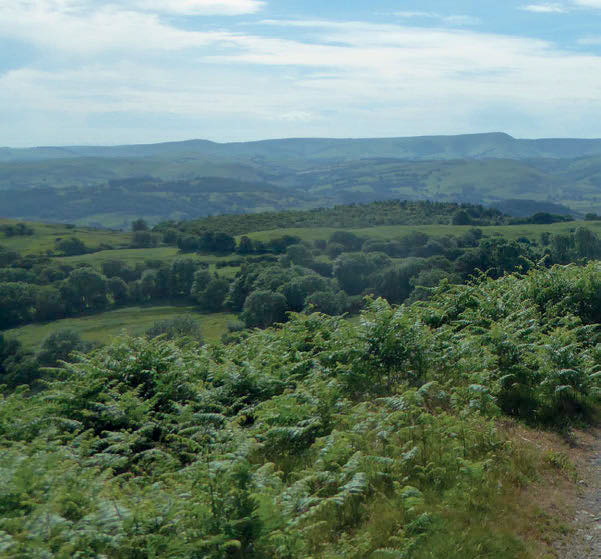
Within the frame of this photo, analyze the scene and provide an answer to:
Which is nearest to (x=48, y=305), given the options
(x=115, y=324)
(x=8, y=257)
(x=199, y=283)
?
(x=115, y=324)

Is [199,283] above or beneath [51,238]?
beneath

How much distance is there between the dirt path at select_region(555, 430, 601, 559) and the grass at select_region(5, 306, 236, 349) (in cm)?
7993

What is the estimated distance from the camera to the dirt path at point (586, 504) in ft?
19.4

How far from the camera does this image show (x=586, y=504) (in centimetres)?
684

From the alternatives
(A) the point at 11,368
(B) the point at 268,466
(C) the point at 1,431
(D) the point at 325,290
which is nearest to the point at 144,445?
(C) the point at 1,431

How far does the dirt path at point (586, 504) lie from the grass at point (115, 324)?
7993 centimetres

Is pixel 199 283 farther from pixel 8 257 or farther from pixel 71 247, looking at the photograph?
pixel 71 247

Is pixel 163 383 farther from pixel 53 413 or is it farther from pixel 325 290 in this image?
pixel 325 290

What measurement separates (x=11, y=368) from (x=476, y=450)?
235 ft

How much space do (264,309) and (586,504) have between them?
78456 mm

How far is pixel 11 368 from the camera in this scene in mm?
67688

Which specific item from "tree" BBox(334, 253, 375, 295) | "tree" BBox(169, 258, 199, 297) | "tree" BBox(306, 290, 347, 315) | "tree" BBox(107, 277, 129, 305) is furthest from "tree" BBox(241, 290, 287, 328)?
"tree" BBox(107, 277, 129, 305)

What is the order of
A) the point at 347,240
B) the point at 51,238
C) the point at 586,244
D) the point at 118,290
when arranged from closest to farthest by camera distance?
1. the point at 586,244
2. the point at 118,290
3. the point at 347,240
4. the point at 51,238

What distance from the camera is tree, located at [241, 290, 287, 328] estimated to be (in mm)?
83562
